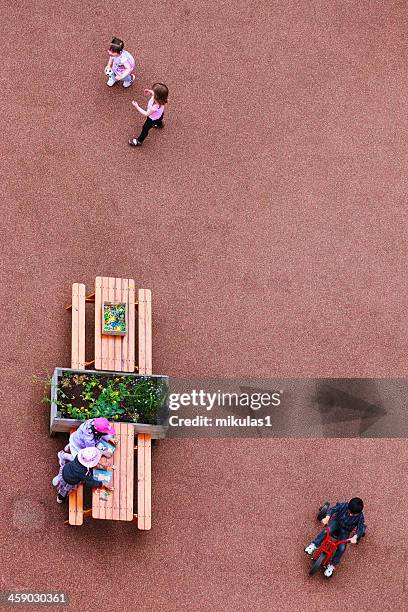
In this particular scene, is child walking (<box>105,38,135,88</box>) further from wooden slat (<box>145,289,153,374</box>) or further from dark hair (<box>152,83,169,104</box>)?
wooden slat (<box>145,289,153,374</box>)

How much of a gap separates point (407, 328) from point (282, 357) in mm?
2059

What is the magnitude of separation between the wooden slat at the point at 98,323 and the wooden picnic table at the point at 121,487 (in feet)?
3.24

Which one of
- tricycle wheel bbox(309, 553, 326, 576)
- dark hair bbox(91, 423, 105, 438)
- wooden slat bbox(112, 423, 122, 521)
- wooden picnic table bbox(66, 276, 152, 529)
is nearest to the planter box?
wooden picnic table bbox(66, 276, 152, 529)

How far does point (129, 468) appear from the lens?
13414 mm

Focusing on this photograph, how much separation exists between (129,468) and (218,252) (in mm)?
3747

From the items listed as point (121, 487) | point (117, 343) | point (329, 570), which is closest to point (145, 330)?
point (117, 343)

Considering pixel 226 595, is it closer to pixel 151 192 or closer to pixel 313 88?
pixel 151 192

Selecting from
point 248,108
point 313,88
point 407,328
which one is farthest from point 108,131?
point 407,328

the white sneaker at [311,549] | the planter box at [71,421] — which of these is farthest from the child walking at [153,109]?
the white sneaker at [311,549]

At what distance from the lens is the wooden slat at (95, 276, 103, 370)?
14.0 metres

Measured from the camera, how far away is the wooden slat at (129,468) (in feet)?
43.3

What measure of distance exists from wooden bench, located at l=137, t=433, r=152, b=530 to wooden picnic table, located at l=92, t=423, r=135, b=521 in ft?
0.51

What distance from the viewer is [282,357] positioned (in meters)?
14.9

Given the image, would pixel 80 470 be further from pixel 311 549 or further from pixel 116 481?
pixel 311 549
